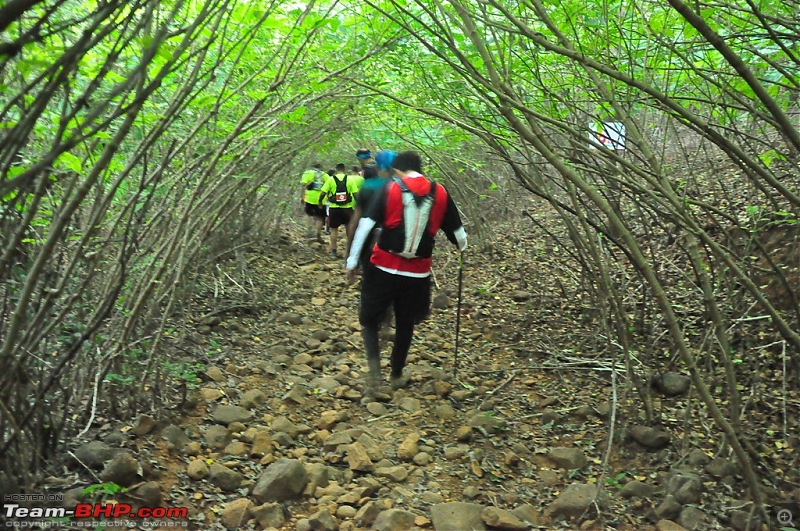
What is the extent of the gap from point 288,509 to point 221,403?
1.34 m

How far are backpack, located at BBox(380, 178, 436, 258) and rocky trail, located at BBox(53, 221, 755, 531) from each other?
1041mm

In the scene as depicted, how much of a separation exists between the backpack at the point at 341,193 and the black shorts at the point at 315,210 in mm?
1099

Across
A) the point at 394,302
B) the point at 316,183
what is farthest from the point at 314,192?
the point at 394,302

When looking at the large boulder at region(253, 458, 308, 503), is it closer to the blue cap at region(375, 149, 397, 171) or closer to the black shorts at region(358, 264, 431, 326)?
the black shorts at region(358, 264, 431, 326)

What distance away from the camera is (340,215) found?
8961mm

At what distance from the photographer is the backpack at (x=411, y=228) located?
4062 mm

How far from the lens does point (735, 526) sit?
2693mm

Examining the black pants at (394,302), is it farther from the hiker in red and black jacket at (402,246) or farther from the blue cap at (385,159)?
the blue cap at (385,159)

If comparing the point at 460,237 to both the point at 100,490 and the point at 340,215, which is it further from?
the point at 340,215
